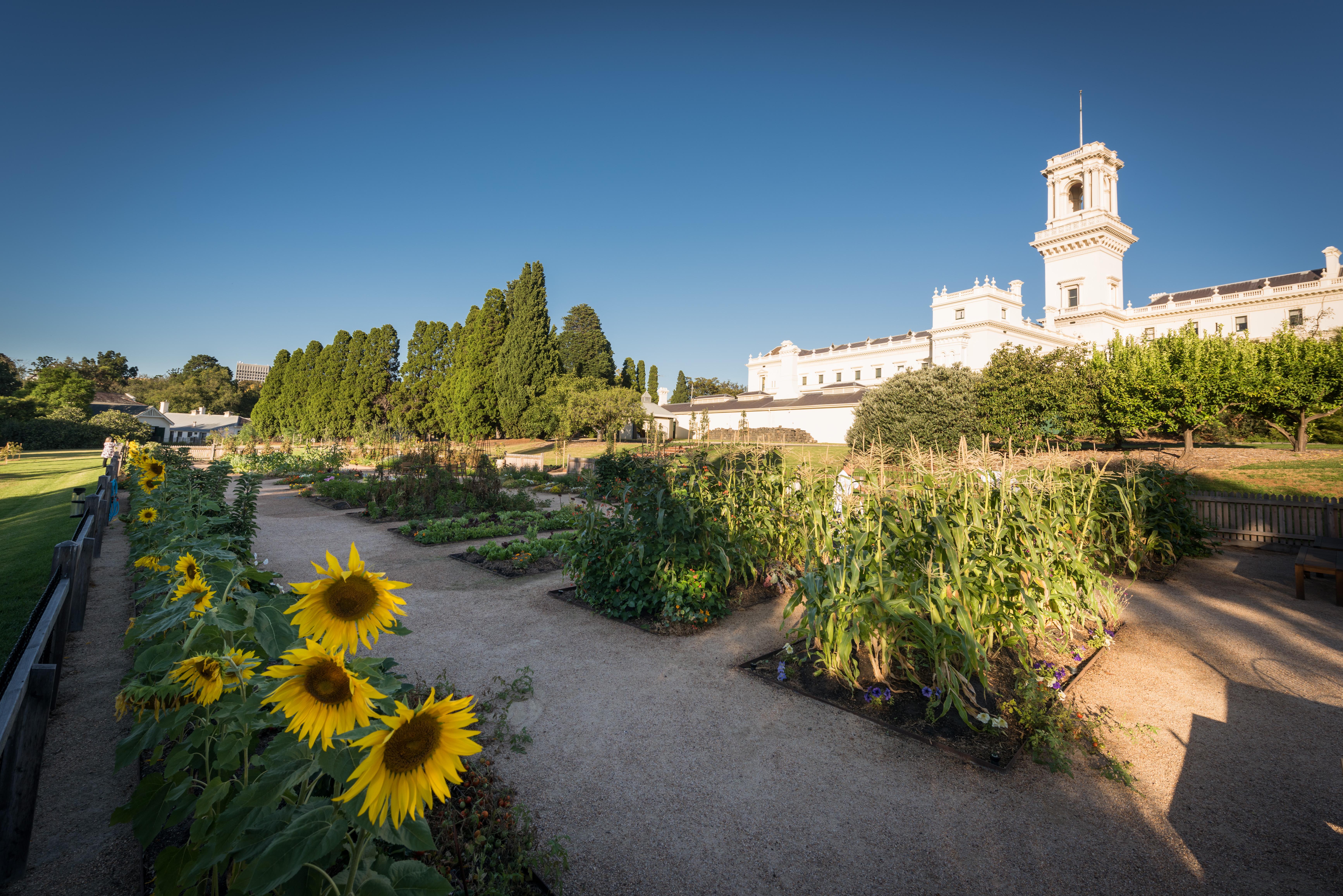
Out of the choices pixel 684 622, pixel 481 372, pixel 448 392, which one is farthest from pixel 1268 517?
pixel 448 392

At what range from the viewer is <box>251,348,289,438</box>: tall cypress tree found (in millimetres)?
37094

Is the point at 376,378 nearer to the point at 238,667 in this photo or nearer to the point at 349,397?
the point at 349,397

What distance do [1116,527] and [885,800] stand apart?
6.29 meters

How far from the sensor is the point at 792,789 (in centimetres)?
281

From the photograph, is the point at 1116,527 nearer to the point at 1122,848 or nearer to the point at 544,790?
the point at 1122,848

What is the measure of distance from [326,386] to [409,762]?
129 ft

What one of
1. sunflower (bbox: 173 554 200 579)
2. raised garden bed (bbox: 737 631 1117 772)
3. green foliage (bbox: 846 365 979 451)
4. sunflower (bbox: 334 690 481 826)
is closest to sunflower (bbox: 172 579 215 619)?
sunflower (bbox: 173 554 200 579)

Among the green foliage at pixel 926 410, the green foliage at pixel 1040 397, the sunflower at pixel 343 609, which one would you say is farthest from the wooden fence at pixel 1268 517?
the green foliage at pixel 1040 397

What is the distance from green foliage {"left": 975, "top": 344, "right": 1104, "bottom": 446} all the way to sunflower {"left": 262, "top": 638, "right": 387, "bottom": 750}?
23.9 metres

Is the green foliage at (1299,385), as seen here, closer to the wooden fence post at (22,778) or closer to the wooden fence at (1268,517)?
the wooden fence at (1268,517)

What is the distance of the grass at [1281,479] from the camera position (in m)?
11.2

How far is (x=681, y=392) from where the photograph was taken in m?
68.1

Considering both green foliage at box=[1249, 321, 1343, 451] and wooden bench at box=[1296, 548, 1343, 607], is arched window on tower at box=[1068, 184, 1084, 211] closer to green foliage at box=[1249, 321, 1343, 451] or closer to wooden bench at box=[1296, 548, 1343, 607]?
green foliage at box=[1249, 321, 1343, 451]

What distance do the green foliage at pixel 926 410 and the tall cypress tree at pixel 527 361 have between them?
17.0m
